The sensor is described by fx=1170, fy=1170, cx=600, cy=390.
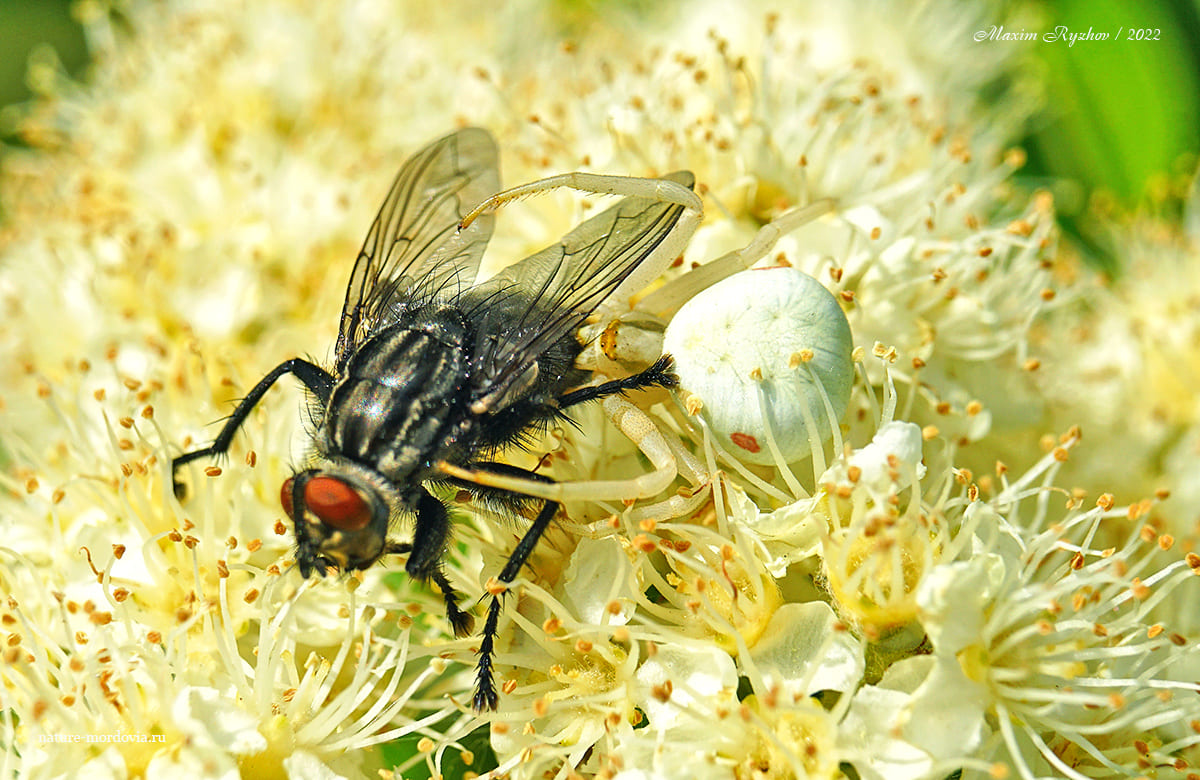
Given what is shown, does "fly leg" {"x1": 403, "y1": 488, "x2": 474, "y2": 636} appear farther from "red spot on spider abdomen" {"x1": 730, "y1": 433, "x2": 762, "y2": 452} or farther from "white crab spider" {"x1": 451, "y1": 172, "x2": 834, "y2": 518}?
"red spot on spider abdomen" {"x1": 730, "y1": 433, "x2": 762, "y2": 452}

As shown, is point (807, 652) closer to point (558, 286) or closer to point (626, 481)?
point (626, 481)

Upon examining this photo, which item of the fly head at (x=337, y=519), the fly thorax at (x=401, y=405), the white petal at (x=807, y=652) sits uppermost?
the fly thorax at (x=401, y=405)

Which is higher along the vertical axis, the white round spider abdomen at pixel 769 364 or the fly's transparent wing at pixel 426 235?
the fly's transparent wing at pixel 426 235

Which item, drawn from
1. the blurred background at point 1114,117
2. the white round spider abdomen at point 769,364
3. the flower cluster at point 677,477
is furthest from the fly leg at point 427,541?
the blurred background at point 1114,117

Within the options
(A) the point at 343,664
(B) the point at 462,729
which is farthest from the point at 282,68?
(B) the point at 462,729

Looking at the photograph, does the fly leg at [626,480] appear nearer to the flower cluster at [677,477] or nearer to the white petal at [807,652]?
the flower cluster at [677,477]

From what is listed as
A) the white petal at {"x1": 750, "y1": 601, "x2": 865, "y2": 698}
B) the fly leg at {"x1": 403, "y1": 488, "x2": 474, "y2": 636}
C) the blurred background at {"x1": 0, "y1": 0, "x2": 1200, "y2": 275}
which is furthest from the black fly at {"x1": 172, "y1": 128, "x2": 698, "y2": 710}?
the blurred background at {"x1": 0, "y1": 0, "x2": 1200, "y2": 275}

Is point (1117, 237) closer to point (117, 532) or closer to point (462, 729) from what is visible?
point (462, 729)
